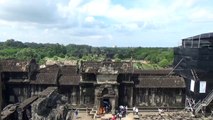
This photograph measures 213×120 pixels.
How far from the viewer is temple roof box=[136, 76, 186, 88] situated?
36875 millimetres

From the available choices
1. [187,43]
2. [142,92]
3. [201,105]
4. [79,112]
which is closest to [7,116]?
[79,112]

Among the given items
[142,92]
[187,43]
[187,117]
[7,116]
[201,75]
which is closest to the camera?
[7,116]

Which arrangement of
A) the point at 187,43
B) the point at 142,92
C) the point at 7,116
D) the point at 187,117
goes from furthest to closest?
1. the point at 187,43
2. the point at 142,92
3. the point at 187,117
4. the point at 7,116

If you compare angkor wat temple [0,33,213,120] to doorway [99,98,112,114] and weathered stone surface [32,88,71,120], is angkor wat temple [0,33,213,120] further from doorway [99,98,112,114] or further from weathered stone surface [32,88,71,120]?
weathered stone surface [32,88,71,120]

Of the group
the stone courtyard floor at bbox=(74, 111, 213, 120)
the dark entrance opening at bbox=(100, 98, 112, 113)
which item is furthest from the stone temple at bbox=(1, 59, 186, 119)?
the stone courtyard floor at bbox=(74, 111, 213, 120)

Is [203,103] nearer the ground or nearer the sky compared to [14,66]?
nearer the ground

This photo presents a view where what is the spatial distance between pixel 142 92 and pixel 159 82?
247 cm

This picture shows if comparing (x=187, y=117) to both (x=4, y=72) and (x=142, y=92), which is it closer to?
(x=142, y=92)

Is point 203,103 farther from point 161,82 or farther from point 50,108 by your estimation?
point 50,108

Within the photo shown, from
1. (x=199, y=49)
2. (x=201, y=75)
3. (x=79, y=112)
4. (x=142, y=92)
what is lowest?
(x=79, y=112)

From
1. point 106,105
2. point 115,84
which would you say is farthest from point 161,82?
point 106,105

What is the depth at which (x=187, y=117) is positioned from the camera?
106ft

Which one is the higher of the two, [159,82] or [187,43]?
[187,43]

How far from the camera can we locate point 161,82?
1475 inches
